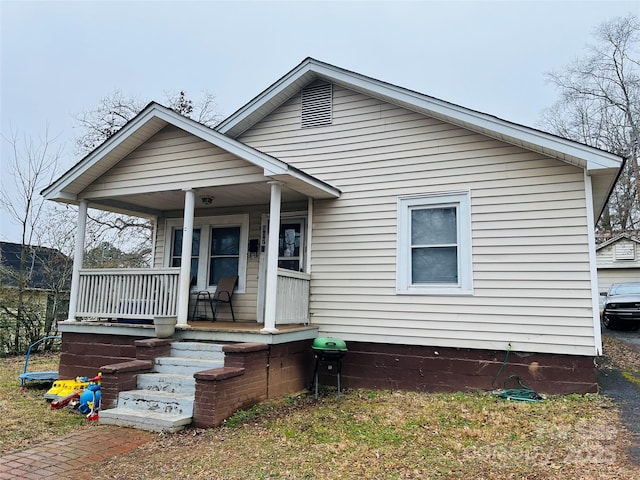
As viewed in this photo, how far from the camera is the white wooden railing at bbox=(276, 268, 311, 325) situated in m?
6.76

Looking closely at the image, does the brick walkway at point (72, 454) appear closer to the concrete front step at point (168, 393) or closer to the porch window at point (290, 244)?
the concrete front step at point (168, 393)

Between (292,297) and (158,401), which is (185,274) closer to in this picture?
(292,297)

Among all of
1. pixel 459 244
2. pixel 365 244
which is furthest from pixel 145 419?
pixel 459 244

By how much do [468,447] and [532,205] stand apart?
146 inches

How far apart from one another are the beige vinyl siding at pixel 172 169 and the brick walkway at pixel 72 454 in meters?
3.61

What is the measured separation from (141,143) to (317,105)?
3.18m

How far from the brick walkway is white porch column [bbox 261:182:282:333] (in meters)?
2.03

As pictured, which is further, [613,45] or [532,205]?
[613,45]

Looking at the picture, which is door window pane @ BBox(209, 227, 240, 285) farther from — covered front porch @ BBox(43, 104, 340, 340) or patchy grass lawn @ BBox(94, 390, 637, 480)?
patchy grass lawn @ BBox(94, 390, 637, 480)

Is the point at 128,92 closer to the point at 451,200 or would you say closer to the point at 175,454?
the point at 451,200

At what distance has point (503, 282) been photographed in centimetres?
656

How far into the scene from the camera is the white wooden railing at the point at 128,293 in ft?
23.0

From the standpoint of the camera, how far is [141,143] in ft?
24.9

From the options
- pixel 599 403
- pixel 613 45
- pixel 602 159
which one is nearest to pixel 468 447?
pixel 599 403
